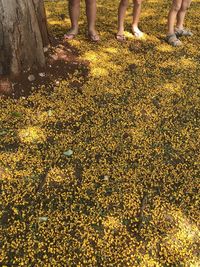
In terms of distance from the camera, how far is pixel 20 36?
475 cm

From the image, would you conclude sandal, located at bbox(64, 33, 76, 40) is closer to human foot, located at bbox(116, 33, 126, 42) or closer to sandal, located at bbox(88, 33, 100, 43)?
sandal, located at bbox(88, 33, 100, 43)

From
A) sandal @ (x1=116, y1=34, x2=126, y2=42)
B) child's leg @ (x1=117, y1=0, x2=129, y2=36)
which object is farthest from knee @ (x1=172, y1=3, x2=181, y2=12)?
sandal @ (x1=116, y1=34, x2=126, y2=42)

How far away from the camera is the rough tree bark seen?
14.9 ft

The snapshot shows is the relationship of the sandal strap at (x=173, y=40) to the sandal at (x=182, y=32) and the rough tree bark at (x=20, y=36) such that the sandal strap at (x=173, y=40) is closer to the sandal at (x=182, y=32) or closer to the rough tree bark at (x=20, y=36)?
the sandal at (x=182, y=32)

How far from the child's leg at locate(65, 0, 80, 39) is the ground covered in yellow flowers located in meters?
0.29

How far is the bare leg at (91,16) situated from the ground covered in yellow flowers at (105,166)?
39cm

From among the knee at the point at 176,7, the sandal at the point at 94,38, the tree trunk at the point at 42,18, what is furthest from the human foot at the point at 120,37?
the tree trunk at the point at 42,18

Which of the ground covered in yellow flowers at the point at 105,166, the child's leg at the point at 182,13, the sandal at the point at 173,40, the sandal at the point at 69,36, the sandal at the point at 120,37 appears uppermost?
the child's leg at the point at 182,13

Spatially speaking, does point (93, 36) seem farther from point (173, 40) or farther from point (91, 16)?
point (173, 40)

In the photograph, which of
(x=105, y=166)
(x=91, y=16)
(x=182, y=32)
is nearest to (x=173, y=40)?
(x=182, y=32)

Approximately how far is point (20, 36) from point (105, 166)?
218 cm

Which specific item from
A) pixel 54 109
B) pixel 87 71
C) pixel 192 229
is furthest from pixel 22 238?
pixel 87 71

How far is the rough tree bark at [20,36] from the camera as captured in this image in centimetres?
455

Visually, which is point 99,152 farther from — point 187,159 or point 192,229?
point 192,229
